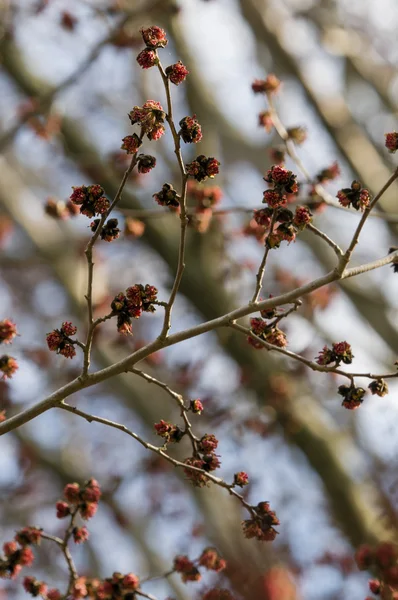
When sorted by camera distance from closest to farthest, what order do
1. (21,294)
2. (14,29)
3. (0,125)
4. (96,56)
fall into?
1. (96,56)
2. (14,29)
3. (0,125)
4. (21,294)

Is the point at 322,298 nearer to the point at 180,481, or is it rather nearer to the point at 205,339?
the point at 205,339

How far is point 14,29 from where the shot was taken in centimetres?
582

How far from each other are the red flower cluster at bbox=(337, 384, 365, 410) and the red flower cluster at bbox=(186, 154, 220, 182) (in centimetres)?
98

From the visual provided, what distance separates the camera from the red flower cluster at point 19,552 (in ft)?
9.26

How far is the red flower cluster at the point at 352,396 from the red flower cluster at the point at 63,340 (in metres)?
1.06

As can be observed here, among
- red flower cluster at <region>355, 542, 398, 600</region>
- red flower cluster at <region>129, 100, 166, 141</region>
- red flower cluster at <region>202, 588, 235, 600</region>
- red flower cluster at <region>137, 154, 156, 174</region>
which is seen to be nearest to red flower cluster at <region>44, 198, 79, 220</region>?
red flower cluster at <region>137, 154, 156, 174</region>

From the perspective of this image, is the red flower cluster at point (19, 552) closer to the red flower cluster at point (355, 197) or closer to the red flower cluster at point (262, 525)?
the red flower cluster at point (262, 525)

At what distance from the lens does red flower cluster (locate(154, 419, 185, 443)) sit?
2537 millimetres

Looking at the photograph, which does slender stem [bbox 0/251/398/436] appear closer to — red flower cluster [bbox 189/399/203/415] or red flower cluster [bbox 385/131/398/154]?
red flower cluster [bbox 189/399/203/415]

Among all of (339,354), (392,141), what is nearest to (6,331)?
(339,354)

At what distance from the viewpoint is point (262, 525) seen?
252 cm

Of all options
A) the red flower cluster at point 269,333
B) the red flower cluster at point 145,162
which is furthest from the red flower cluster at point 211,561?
the red flower cluster at point 145,162

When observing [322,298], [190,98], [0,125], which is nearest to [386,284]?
[322,298]

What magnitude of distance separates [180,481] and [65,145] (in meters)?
3.76
